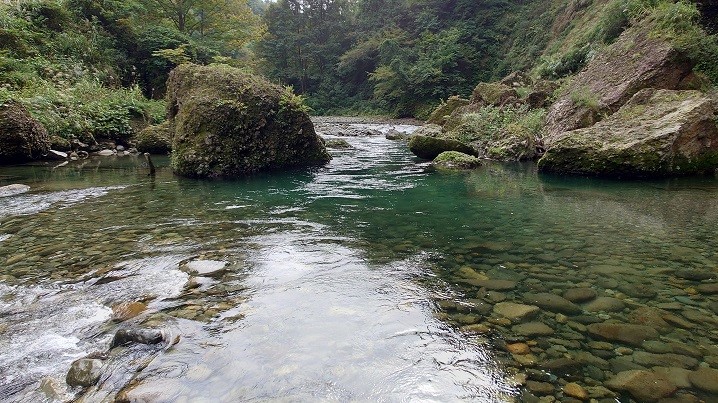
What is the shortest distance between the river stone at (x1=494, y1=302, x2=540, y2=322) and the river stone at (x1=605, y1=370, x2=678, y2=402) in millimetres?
683

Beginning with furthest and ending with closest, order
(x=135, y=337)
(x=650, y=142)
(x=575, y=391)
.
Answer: (x=650, y=142) < (x=135, y=337) < (x=575, y=391)

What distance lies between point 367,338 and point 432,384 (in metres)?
0.57

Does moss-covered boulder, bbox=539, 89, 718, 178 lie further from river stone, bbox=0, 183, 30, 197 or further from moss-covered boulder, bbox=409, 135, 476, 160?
river stone, bbox=0, 183, 30, 197

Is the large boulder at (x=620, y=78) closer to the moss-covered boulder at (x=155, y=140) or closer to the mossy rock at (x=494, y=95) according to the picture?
the mossy rock at (x=494, y=95)

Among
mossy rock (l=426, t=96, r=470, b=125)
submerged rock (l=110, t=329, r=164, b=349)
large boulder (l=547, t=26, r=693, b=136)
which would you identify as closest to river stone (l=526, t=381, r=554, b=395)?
submerged rock (l=110, t=329, r=164, b=349)

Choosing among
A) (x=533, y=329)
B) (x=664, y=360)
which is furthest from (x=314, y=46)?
(x=664, y=360)

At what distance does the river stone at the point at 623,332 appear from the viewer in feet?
8.14

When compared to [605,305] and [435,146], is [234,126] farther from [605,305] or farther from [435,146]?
[605,305]

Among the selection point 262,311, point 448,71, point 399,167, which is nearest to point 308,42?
point 448,71

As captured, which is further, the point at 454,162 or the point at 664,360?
the point at 454,162

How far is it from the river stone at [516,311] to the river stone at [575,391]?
0.67 metres

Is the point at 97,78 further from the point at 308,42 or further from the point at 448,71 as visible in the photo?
the point at 308,42

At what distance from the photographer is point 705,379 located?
210 cm

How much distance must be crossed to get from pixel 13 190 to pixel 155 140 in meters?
7.25
